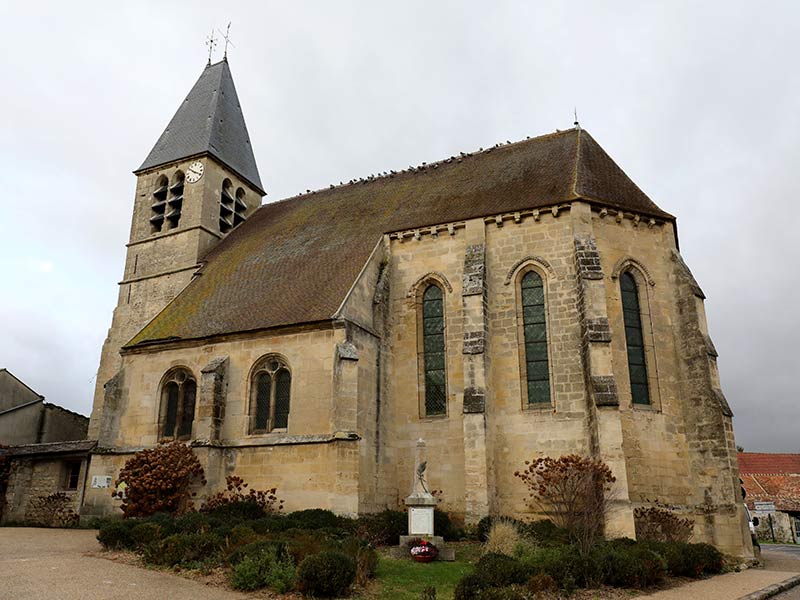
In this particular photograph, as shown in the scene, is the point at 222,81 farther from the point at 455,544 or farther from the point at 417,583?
the point at 417,583

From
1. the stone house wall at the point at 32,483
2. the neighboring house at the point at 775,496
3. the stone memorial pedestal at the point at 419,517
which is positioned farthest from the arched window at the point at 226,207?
the neighboring house at the point at 775,496

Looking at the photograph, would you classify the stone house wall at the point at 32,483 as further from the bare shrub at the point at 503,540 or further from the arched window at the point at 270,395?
the bare shrub at the point at 503,540

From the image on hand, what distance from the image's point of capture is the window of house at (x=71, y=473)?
2008 cm

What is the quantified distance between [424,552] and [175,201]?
64.4 ft

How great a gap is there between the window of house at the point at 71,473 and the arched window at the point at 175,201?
10.3 m

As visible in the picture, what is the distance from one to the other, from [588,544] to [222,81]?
26925mm

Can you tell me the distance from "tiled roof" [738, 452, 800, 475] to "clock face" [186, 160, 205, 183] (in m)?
33.3

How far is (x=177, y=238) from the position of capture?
83.8ft

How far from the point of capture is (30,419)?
25.7 metres

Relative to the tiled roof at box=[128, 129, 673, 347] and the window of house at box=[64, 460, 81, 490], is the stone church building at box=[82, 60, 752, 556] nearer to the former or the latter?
the tiled roof at box=[128, 129, 673, 347]

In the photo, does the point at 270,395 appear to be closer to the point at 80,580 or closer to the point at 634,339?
the point at 80,580

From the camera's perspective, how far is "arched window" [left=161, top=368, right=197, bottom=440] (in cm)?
1870

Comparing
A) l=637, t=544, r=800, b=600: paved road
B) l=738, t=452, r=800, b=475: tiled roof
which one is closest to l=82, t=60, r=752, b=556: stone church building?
l=637, t=544, r=800, b=600: paved road

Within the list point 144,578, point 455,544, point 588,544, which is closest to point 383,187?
point 455,544
